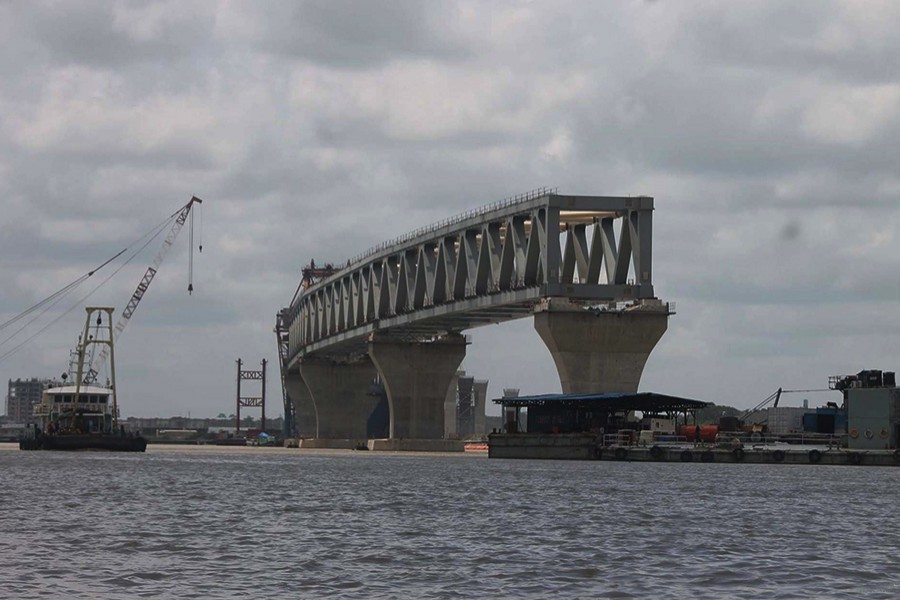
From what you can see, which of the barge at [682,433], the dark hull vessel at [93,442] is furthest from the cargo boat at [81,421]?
the barge at [682,433]

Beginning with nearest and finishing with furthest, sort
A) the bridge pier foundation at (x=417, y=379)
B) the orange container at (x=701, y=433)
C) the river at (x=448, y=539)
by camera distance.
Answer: the river at (x=448, y=539) → the orange container at (x=701, y=433) → the bridge pier foundation at (x=417, y=379)

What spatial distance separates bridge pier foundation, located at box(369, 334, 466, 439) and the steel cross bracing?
425 centimetres

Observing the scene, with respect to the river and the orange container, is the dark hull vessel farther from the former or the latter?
the river

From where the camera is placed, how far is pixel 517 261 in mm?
140250

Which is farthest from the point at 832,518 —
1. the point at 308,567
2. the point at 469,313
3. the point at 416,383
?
the point at 416,383

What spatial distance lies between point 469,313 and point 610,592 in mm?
112857

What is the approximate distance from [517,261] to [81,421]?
175 feet

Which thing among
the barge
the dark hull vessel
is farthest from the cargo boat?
the barge

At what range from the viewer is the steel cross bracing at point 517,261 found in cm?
13388

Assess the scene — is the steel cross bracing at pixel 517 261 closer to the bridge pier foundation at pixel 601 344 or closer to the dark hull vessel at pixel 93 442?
the bridge pier foundation at pixel 601 344

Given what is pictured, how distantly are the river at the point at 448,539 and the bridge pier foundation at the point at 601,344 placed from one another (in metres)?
42.0

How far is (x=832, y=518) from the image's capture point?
62.0 metres

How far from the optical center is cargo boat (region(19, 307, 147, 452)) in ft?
519

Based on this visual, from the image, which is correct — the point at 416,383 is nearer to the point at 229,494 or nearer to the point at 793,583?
the point at 229,494
